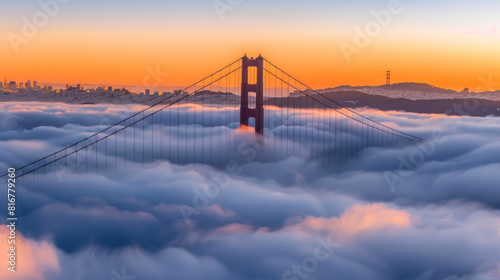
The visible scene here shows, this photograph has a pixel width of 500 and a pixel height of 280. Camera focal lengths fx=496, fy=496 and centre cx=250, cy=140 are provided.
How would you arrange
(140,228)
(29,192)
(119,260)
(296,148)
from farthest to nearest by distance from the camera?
(296,148) → (29,192) → (140,228) → (119,260)

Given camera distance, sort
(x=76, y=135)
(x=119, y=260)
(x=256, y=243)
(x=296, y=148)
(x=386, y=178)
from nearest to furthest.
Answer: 1. (x=119, y=260)
2. (x=256, y=243)
3. (x=386, y=178)
4. (x=296, y=148)
5. (x=76, y=135)

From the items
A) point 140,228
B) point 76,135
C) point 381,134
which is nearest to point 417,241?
point 140,228

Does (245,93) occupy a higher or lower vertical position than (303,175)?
higher

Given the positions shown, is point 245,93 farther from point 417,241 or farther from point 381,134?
point 381,134

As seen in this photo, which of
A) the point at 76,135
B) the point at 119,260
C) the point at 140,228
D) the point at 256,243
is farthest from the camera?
the point at 76,135

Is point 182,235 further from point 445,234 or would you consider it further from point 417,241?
point 445,234

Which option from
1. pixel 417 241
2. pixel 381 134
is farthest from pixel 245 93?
pixel 381 134

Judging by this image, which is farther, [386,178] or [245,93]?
[386,178]

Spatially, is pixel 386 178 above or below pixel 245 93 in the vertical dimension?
below

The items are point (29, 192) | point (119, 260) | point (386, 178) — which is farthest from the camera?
point (386, 178)
